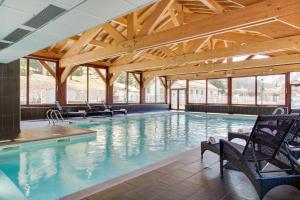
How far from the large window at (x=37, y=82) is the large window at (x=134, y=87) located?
5.49m

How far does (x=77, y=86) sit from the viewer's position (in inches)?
469

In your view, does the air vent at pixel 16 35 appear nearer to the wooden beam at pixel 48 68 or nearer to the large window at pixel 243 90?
the wooden beam at pixel 48 68

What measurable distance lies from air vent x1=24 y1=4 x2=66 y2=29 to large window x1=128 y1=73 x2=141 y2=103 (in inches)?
485

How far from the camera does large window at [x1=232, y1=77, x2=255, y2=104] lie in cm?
1420

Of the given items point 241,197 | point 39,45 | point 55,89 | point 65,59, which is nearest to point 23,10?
point 39,45

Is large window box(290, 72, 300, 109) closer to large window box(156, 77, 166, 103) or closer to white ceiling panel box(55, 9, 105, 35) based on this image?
large window box(156, 77, 166, 103)

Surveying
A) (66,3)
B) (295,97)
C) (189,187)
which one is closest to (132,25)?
(66,3)

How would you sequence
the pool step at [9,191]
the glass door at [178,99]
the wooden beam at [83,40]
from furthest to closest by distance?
1. the glass door at [178,99]
2. the wooden beam at [83,40]
3. the pool step at [9,191]

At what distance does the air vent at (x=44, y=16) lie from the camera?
220 centimetres

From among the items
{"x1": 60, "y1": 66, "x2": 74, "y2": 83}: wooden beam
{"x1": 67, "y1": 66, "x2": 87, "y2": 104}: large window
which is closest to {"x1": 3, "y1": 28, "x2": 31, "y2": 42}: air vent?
{"x1": 60, "y1": 66, "x2": 74, "y2": 83}: wooden beam

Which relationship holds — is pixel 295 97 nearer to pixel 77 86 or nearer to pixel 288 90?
pixel 288 90

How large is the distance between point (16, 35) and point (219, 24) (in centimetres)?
411

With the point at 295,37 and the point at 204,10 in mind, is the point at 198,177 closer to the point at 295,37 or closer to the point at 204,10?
the point at 295,37

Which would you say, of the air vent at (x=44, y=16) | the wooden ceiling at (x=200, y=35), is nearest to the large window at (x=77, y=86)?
the wooden ceiling at (x=200, y=35)
